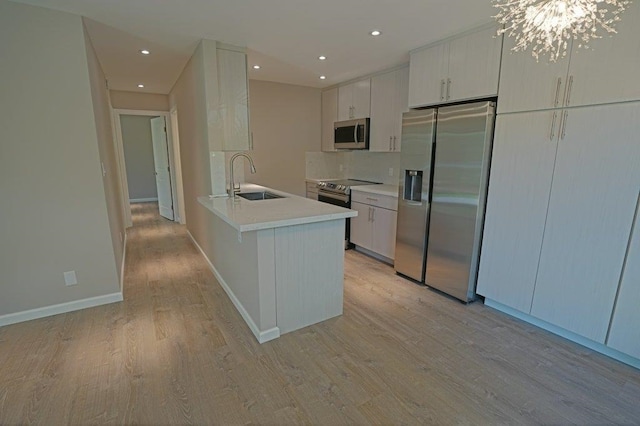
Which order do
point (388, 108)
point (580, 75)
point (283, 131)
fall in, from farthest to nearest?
point (283, 131) < point (388, 108) < point (580, 75)

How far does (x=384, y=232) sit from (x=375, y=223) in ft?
0.61

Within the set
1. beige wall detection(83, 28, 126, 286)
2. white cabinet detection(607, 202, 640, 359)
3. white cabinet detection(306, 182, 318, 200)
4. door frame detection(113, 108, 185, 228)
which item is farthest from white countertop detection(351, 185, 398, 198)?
door frame detection(113, 108, 185, 228)

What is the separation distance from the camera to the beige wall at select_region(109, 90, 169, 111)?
5.28 metres

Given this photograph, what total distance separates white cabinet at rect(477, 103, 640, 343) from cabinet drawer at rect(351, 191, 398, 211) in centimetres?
116

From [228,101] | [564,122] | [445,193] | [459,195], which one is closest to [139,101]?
[228,101]

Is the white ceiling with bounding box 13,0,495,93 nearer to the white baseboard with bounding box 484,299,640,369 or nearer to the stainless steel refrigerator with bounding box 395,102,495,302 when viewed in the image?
the stainless steel refrigerator with bounding box 395,102,495,302

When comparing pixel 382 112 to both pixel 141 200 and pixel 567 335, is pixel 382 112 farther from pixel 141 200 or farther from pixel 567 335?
pixel 141 200

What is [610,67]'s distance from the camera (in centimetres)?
195

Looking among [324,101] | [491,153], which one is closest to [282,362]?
[491,153]

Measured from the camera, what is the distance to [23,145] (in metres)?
2.38

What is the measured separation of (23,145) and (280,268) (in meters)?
2.23

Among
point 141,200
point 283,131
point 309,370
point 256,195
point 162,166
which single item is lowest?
point 309,370

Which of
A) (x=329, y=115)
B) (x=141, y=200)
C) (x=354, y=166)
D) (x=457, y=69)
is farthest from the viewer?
(x=141, y=200)

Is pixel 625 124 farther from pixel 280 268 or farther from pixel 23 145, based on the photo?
pixel 23 145
